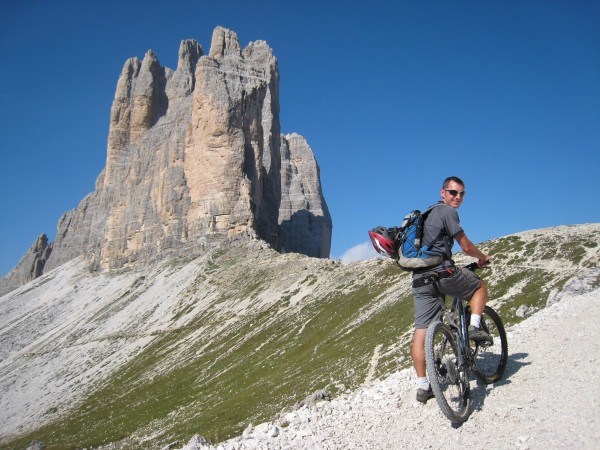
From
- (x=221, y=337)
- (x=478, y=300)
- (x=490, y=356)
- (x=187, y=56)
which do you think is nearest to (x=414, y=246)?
(x=478, y=300)

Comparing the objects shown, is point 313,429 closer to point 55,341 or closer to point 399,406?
point 399,406

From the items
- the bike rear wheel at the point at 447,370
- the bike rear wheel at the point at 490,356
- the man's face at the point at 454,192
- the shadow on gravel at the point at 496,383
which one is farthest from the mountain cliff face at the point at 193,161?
the bike rear wheel at the point at 447,370

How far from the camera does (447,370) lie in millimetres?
9023

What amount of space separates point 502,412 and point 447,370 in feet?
3.91

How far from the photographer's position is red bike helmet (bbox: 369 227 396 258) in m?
9.83

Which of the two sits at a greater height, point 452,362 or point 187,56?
point 187,56

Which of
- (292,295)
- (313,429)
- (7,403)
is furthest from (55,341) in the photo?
(313,429)

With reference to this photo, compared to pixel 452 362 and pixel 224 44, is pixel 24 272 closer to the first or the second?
pixel 224 44

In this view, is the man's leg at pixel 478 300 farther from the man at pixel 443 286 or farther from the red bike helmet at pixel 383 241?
the red bike helmet at pixel 383 241

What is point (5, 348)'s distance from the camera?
105 m

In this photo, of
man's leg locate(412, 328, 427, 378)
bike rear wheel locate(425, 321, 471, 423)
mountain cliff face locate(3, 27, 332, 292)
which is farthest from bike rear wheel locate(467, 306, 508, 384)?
mountain cliff face locate(3, 27, 332, 292)

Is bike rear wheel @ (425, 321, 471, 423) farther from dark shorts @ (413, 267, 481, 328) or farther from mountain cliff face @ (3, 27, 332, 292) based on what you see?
mountain cliff face @ (3, 27, 332, 292)

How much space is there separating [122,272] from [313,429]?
13187 centimetres

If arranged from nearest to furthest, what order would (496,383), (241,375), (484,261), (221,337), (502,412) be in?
(502,412), (484,261), (496,383), (241,375), (221,337)
